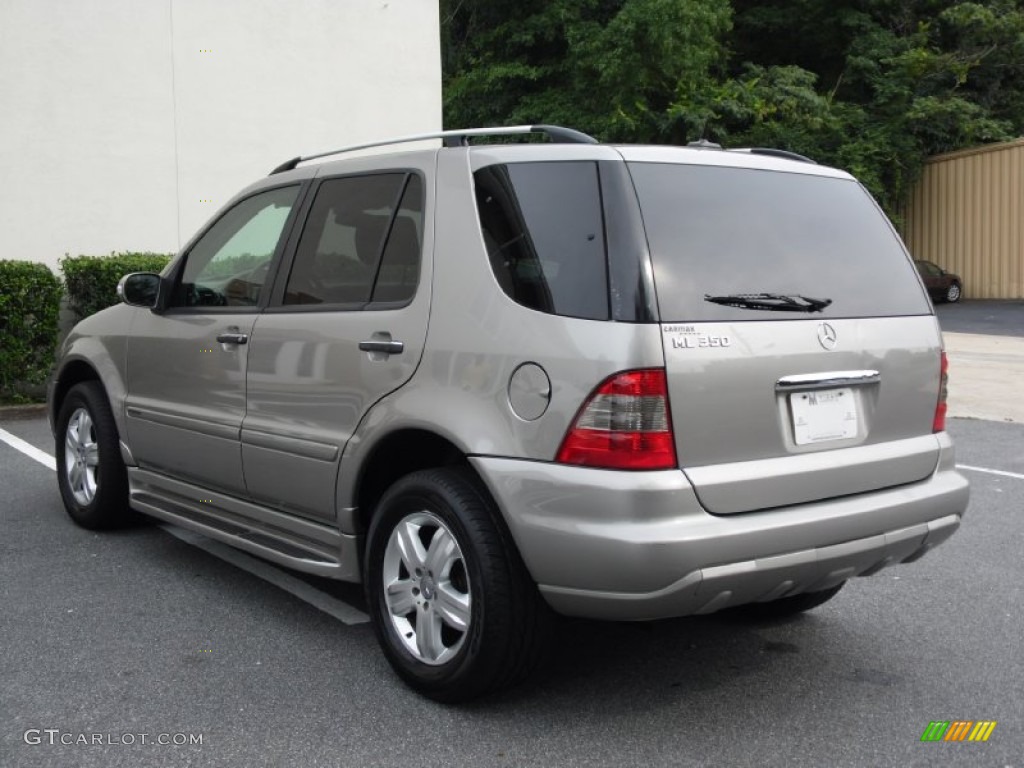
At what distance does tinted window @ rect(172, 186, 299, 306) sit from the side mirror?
121mm

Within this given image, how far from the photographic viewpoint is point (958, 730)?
10.7 feet

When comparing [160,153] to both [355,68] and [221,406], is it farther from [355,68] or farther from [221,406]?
[221,406]

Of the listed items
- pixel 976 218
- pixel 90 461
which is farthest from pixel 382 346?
pixel 976 218

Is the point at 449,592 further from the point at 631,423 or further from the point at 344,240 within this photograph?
the point at 344,240

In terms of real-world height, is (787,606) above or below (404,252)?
below

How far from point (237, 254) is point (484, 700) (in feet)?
7.46

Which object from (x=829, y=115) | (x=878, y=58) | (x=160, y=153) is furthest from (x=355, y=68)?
(x=878, y=58)

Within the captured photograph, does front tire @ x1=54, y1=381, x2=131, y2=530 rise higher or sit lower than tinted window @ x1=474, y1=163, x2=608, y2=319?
lower

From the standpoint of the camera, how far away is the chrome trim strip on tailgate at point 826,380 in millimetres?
3197

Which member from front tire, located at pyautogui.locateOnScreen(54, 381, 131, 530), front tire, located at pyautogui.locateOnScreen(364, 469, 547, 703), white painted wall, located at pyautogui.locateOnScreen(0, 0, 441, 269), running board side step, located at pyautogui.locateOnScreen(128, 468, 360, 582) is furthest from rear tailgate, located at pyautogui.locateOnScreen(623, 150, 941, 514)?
white painted wall, located at pyautogui.locateOnScreen(0, 0, 441, 269)

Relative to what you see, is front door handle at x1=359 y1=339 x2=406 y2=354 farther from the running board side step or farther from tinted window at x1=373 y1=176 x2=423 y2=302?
the running board side step

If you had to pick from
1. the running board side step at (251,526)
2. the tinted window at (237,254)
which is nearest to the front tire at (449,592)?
the running board side step at (251,526)

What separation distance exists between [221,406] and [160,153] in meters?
9.39

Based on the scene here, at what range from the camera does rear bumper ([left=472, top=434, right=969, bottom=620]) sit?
2922 millimetres
